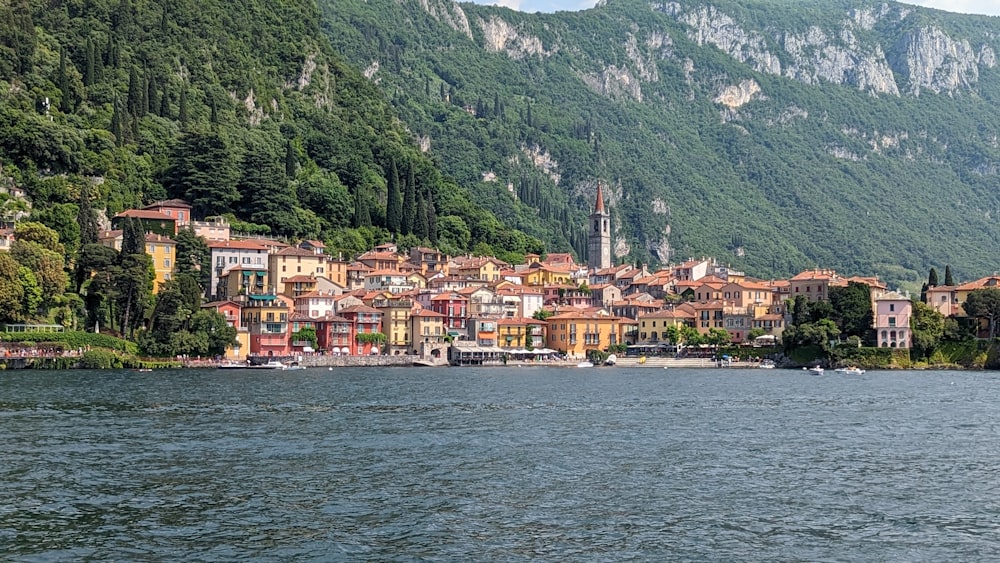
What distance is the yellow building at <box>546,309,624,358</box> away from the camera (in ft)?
403

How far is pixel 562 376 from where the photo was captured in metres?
96.4

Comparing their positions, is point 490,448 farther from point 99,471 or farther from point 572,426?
→ point 99,471

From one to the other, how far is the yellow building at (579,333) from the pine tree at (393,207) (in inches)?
1184

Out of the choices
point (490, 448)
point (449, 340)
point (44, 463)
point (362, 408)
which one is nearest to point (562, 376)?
point (449, 340)

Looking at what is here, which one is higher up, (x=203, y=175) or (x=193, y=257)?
(x=203, y=175)

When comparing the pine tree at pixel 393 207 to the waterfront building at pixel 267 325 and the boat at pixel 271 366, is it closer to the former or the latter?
the waterfront building at pixel 267 325

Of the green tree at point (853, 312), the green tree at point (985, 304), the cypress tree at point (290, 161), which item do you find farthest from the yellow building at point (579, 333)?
the cypress tree at point (290, 161)

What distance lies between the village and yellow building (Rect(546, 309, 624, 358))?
4.6 inches

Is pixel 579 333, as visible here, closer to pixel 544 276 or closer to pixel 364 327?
pixel 364 327

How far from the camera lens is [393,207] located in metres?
147

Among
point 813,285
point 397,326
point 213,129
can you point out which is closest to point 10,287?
point 397,326

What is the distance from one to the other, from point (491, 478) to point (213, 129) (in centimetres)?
10833

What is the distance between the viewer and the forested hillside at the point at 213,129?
115m

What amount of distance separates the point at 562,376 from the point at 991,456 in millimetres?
54870
